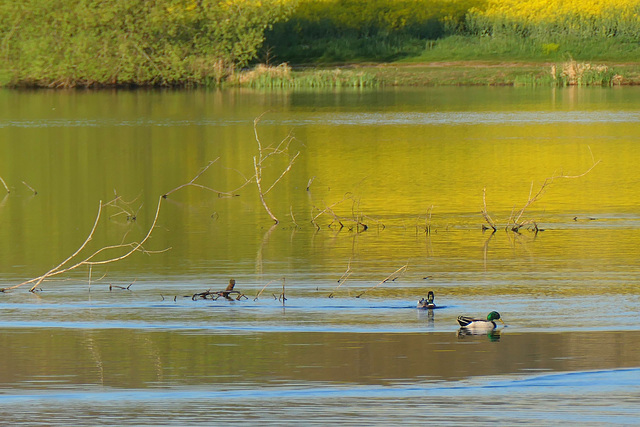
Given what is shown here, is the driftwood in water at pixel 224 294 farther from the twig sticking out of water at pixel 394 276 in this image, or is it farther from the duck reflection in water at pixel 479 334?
the duck reflection in water at pixel 479 334

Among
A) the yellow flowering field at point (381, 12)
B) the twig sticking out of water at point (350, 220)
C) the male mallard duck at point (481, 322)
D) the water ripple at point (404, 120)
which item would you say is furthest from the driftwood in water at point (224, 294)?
the yellow flowering field at point (381, 12)

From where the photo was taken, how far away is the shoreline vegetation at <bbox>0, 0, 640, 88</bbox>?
6291cm

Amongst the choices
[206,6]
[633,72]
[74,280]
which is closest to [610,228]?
[74,280]

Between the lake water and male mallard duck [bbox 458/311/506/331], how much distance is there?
0.12m

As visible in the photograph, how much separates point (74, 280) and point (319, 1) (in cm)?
6793

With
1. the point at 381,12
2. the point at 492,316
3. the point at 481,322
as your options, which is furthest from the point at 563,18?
the point at 481,322

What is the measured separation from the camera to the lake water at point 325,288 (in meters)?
10.3

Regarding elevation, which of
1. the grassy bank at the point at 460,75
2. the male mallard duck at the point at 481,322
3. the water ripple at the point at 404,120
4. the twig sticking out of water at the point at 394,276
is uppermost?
Result: the grassy bank at the point at 460,75

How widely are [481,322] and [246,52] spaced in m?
53.9

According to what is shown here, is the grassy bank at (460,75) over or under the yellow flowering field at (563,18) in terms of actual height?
under

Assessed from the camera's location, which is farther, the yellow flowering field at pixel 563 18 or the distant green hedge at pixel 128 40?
the yellow flowering field at pixel 563 18

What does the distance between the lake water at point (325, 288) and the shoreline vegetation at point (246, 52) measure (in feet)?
97.2

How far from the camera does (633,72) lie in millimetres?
60875

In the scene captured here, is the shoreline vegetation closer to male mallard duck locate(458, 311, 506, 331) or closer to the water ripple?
the water ripple
